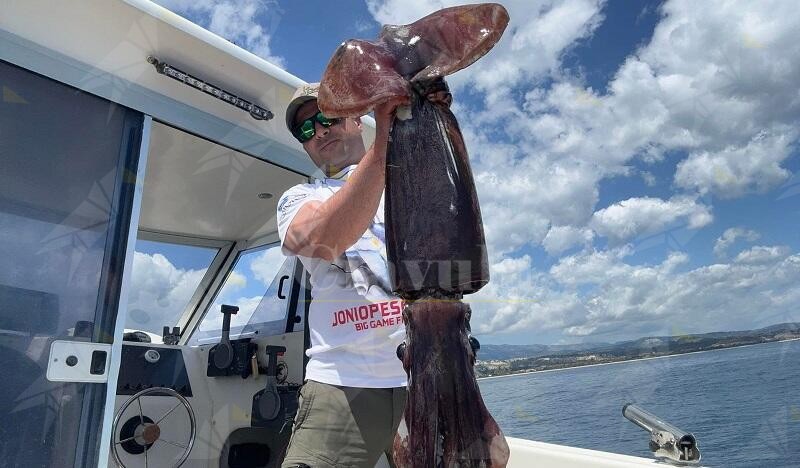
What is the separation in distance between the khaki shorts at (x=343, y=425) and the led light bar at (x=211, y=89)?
1.88 m

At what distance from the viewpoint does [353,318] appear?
1953 millimetres

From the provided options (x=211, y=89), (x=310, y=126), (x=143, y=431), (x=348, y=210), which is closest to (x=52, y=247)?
(x=211, y=89)

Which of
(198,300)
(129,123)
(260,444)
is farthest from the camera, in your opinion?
(198,300)

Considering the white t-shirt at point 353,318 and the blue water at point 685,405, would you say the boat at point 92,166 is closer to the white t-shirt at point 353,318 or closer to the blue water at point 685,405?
the white t-shirt at point 353,318

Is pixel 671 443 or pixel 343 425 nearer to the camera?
pixel 343 425

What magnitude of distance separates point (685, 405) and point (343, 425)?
30358mm

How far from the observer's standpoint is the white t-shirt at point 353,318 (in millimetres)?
1912

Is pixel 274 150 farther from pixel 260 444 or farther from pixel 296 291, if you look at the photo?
pixel 260 444

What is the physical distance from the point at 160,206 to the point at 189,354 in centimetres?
149

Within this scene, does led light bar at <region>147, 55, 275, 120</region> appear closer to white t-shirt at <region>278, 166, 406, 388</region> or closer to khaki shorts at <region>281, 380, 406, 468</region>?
white t-shirt at <region>278, 166, 406, 388</region>

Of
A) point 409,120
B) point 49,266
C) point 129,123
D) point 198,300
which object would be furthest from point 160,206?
point 409,120

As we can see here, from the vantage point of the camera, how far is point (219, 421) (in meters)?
4.77

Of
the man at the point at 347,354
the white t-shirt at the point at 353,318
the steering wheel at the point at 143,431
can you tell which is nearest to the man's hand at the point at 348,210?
the man at the point at 347,354

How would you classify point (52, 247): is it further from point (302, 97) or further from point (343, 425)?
point (343, 425)
